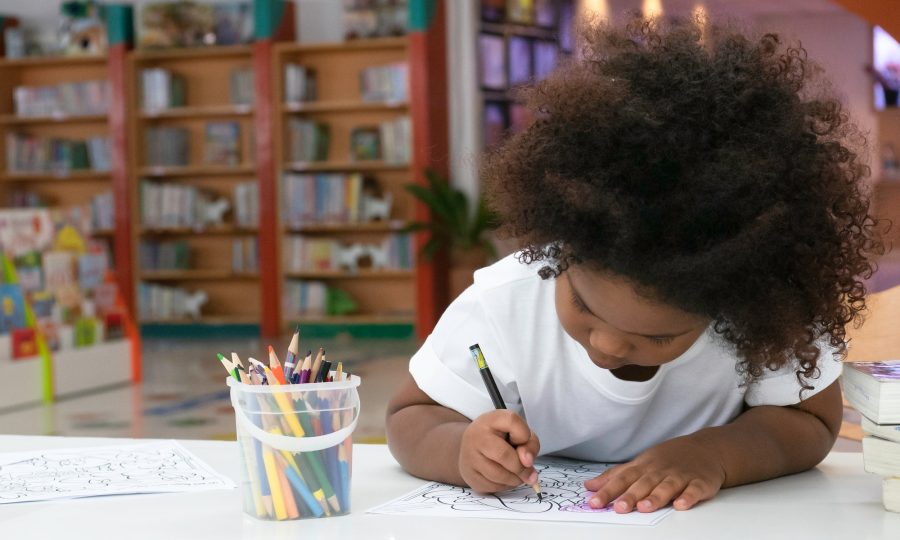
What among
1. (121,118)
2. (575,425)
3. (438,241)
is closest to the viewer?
(575,425)

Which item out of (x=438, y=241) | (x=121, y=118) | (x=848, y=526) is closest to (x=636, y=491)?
(x=848, y=526)

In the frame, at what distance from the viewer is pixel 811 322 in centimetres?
104

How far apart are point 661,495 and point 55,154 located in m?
8.30

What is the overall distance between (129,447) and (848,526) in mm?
815

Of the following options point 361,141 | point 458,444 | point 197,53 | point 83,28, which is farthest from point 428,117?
point 458,444

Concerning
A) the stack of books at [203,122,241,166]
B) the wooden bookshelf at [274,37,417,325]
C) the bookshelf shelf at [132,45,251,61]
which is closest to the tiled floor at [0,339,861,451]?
the wooden bookshelf at [274,37,417,325]

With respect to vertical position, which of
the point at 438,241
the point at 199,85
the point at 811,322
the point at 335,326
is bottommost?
the point at 335,326

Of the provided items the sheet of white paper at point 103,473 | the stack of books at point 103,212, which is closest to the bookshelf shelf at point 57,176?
the stack of books at point 103,212

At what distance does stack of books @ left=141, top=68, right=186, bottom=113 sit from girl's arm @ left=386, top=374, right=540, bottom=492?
730cm

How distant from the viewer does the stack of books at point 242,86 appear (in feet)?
26.6

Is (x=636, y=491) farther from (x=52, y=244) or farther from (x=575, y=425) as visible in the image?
(x=52, y=244)

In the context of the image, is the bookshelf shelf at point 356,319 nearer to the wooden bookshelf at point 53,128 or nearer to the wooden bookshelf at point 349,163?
the wooden bookshelf at point 349,163

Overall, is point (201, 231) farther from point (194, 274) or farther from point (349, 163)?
point (349, 163)

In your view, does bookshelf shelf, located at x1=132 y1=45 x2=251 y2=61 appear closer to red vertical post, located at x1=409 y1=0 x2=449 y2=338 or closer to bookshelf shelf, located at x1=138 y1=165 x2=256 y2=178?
bookshelf shelf, located at x1=138 y1=165 x2=256 y2=178
